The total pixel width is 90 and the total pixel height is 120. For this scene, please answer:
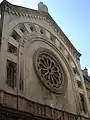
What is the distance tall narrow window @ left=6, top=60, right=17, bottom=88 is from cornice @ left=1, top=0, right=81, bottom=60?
16.2ft

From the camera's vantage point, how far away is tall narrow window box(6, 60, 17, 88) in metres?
16.6

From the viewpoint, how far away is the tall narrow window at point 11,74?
16.6 metres

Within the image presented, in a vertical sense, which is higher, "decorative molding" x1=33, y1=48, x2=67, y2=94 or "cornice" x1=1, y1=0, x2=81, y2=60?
"cornice" x1=1, y1=0, x2=81, y2=60

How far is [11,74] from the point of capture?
1712 cm

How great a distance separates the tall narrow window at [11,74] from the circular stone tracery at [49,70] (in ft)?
7.69

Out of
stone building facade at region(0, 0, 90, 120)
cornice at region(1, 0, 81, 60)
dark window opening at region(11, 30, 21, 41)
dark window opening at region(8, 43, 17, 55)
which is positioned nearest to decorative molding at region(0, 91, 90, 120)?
stone building facade at region(0, 0, 90, 120)

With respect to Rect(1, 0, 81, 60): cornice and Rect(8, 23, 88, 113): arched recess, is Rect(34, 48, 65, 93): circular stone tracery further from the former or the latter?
Rect(1, 0, 81, 60): cornice

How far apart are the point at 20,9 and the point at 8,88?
8.45 metres

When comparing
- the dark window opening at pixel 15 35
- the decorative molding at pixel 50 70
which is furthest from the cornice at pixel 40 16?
the decorative molding at pixel 50 70

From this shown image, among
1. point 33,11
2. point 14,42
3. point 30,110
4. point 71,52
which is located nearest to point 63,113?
point 30,110

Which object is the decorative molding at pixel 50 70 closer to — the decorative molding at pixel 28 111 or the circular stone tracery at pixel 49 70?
the circular stone tracery at pixel 49 70

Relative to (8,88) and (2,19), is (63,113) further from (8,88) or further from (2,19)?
(2,19)

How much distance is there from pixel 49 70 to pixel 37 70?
6.66 ft

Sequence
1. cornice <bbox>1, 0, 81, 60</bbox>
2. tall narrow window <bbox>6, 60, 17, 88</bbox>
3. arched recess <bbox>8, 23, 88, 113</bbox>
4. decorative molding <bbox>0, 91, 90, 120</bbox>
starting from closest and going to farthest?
1. decorative molding <bbox>0, 91, 90, 120</bbox>
2. tall narrow window <bbox>6, 60, 17, 88</bbox>
3. arched recess <bbox>8, 23, 88, 113</bbox>
4. cornice <bbox>1, 0, 81, 60</bbox>
